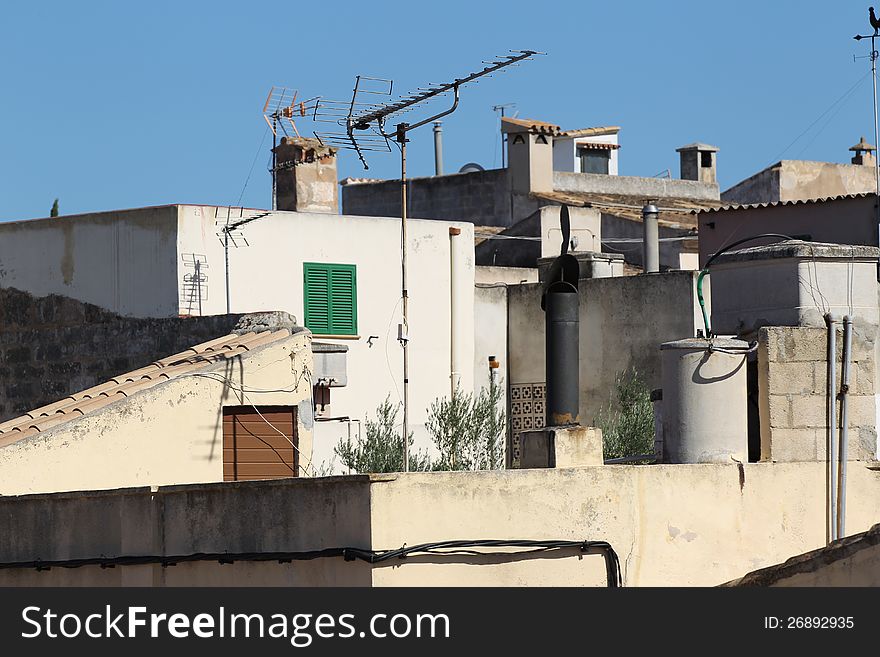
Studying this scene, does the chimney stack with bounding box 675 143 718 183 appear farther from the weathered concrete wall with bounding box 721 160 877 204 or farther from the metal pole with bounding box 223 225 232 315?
the metal pole with bounding box 223 225 232 315

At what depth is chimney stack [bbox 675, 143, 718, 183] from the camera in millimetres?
44625

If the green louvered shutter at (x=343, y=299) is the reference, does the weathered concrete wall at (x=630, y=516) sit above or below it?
below

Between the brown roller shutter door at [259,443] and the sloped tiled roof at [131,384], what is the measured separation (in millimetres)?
616

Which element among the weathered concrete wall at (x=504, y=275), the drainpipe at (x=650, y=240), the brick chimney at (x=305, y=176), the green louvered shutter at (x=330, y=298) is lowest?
the green louvered shutter at (x=330, y=298)

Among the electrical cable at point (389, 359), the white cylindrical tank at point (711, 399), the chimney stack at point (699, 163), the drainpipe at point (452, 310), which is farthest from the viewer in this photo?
the chimney stack at point (699, 163)

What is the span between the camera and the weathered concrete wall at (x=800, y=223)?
27.5 m

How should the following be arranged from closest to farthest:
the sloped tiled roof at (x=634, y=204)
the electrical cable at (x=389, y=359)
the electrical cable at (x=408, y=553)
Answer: the electrical cable at (x=408, y=553) → the electrical cable at (x=389, y=359) → the sloped tiled roof at (x=634, y=204)

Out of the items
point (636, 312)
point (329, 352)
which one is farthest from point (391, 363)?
point (329, 352)

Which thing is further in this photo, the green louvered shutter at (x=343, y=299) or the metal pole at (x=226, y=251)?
the green louvered shutter at (x=343, y=299)

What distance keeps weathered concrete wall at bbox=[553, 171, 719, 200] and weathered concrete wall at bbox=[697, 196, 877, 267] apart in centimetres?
932

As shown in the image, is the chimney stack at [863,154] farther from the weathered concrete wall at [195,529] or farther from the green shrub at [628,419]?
the weathered concrete wall at [195,529]

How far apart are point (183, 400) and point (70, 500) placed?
3.31 m

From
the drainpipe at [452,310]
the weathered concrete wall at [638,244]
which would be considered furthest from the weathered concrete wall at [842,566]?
the weathered concrete wall at [638,244]

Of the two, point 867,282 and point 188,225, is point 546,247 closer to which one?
point 188,225
